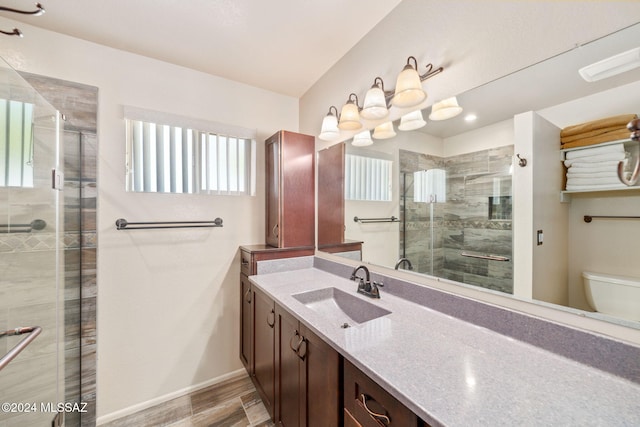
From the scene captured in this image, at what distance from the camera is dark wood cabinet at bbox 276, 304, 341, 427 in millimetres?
915

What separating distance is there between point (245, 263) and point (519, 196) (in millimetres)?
1825

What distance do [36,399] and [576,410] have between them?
2.27 m

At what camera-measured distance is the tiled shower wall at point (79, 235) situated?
1.55m

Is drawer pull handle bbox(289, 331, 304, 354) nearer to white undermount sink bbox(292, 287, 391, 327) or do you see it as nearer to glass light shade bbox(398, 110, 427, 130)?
white undermount sink bbox(292, 287, 391, 327)

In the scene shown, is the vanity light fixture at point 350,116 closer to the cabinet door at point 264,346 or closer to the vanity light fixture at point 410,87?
the vanity light fixture at point 410,87

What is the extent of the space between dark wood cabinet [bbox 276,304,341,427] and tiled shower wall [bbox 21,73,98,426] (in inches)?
53.0

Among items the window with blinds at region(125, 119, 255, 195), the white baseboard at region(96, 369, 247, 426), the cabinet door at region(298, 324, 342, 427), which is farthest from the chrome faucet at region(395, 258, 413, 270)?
the white baseboard at region(96, 369, 247, 426)

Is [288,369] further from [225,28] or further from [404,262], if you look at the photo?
[225,28]

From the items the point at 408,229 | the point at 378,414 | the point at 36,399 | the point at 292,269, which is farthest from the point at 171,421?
the point at 408,229

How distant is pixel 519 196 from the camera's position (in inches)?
37.5

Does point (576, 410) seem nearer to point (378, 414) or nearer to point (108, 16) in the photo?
point (378, 414)

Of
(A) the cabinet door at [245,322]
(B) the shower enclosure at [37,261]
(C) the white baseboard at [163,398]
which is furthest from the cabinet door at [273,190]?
(B) the shower enclosure at [37,261]

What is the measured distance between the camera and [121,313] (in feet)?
5.66

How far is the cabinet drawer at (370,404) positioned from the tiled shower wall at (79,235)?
1835mm
